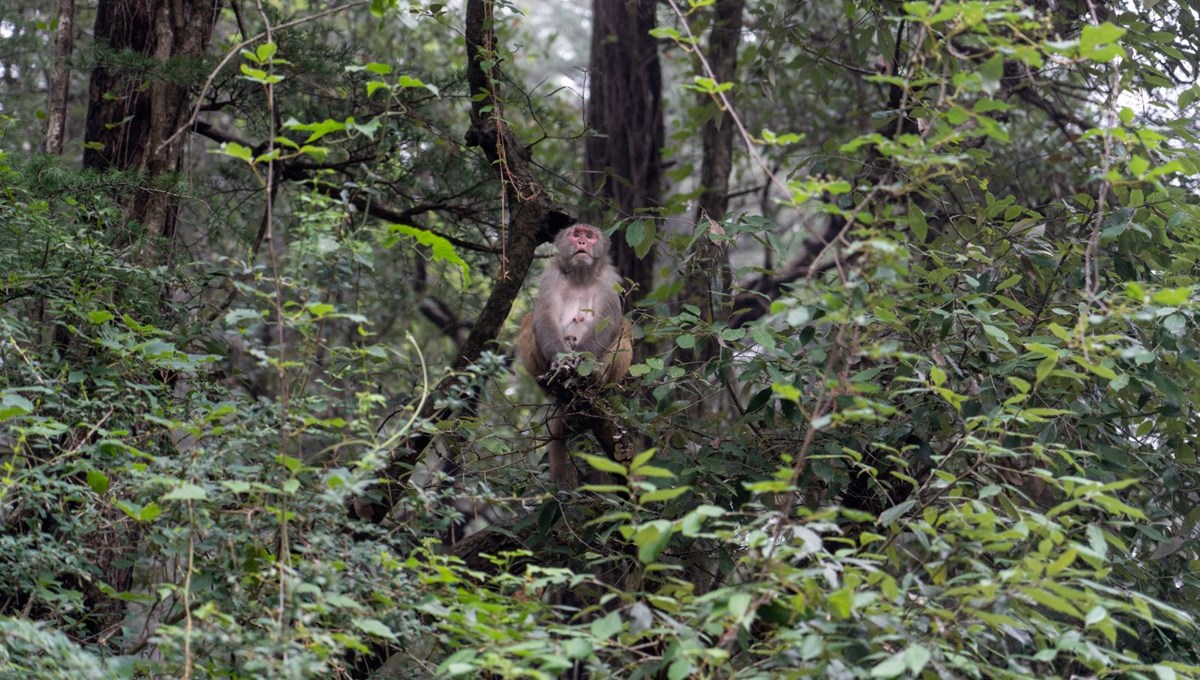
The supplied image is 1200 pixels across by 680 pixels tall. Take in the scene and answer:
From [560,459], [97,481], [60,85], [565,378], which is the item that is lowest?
[560,459]

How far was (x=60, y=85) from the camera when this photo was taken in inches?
214

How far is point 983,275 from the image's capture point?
4656mm

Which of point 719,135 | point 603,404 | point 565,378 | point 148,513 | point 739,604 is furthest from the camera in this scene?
point 719,135

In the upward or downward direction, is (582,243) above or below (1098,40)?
below

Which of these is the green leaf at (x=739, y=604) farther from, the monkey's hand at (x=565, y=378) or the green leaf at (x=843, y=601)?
the monkey's hand at (x=565, y=378)

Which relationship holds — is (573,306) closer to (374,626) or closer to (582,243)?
(582,243)

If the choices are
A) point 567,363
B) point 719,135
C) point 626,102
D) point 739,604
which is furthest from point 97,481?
point 626,102

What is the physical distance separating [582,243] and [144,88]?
2.32 metres

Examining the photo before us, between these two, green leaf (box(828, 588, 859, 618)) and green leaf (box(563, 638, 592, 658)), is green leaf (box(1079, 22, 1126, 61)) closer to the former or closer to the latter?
green leaf (box(828, 588, 859, 618))

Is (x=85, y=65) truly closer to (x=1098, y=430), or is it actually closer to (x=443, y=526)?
(x=443, y=526)

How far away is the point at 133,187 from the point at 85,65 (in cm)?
71

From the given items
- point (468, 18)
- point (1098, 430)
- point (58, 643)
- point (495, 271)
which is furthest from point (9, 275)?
point (1098, 430)

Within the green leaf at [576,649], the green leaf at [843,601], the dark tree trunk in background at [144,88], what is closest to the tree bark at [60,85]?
the dark tree trunk in background at [144,88]

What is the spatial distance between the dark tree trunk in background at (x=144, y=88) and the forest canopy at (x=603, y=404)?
20 millimetres
